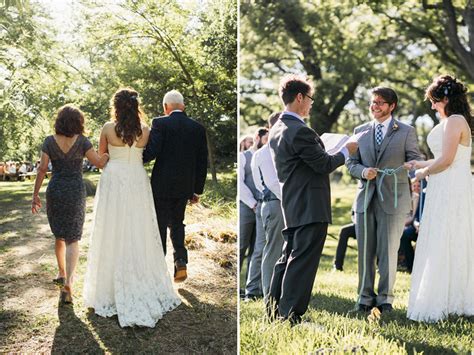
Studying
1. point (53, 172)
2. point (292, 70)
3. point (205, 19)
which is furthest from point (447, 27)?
point (53, 172)

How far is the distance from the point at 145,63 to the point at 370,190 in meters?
2.02

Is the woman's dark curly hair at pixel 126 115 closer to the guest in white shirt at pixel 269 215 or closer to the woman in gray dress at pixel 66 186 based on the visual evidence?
the woman in gray dress at pixel 66 186

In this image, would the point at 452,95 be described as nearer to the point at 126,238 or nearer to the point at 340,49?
the point at 126,238

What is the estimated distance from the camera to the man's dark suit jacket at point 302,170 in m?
4.15

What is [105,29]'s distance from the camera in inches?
167

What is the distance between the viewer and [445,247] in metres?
4.93

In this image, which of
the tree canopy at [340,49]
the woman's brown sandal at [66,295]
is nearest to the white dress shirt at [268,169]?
the woman's brown sandal at [66,295]

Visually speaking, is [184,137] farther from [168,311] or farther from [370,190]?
[370,190]

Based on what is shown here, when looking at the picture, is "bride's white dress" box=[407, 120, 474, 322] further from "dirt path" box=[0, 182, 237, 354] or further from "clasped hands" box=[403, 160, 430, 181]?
"dirt path" box=[0, 182, 237, 354]

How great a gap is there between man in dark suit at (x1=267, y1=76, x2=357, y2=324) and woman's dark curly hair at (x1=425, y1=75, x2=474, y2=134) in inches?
43.7

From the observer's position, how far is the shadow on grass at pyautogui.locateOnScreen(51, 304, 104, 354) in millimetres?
3979

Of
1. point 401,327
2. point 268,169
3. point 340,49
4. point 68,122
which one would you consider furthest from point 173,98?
point 340,49

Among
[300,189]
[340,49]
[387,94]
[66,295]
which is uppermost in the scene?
[340,49]

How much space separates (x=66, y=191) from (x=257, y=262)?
2410 mm
